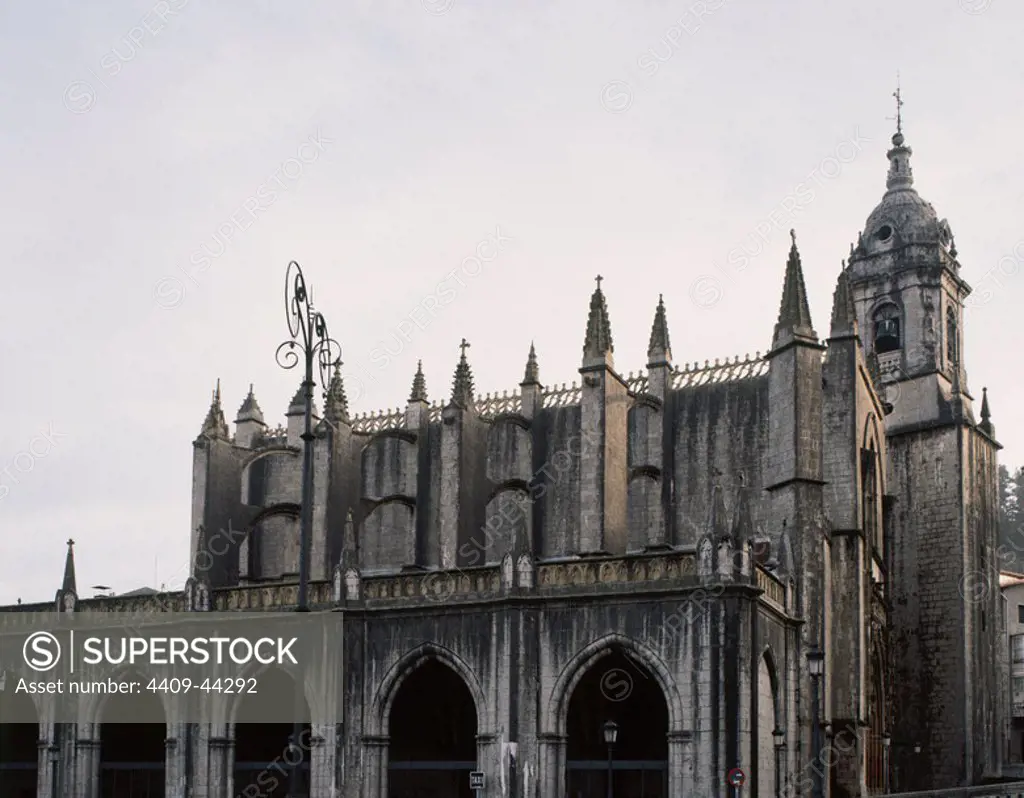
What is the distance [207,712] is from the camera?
37.2 meters

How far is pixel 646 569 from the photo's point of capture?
104ft

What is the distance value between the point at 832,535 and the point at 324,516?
54.2 ft

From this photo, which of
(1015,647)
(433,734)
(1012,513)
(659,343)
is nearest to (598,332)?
(659,343)

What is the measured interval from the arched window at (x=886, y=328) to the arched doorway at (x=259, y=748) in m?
28.1

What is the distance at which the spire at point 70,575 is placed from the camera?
42.1 meters

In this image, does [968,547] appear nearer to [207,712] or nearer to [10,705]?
[207,712]

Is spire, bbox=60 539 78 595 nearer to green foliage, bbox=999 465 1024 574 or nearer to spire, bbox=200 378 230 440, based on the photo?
spire, bbox=200 378 230 440

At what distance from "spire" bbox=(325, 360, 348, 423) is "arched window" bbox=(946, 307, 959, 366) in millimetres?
23200

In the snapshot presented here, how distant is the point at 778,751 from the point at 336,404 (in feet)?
66.5

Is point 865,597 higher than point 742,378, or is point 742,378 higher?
point 742,378

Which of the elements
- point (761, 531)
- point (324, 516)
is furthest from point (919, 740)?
point (324, 516)

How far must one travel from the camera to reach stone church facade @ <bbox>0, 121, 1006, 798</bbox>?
1261 inches

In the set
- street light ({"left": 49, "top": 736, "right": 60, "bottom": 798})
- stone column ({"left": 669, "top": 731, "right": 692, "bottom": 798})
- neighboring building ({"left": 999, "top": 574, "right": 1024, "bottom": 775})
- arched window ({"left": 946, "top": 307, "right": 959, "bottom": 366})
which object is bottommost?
street light ({"left": 49, "top": 736, "right": 60, "bottom": 798})

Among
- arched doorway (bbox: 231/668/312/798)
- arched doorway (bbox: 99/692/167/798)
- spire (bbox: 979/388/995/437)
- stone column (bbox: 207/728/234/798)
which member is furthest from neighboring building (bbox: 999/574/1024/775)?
arched doorway (bbox: 99/692/167/798)
